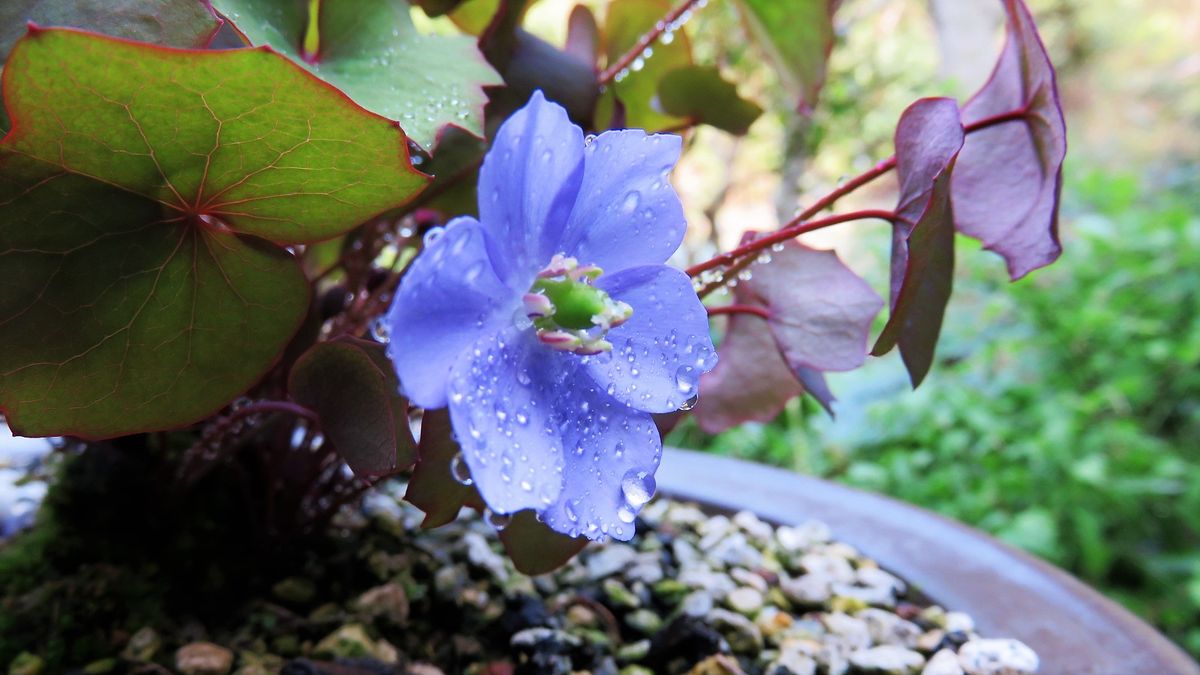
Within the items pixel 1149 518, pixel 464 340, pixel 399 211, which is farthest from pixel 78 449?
pixel 1149 518

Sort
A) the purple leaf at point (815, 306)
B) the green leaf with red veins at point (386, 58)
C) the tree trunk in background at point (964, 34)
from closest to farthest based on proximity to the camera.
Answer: the green leaf with red veins at point (386, 58) → the purple leaf at point (815, 306) → the tree trunk in background at point (964, 34)

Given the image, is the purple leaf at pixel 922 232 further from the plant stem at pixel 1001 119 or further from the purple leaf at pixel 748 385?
the purple leaf at pixel 748 385

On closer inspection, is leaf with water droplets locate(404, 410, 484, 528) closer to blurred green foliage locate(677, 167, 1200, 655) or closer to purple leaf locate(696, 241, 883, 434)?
purple leaf locate(696, 241, 883, 434)

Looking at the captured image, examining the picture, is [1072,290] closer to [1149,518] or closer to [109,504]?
[1149,518]

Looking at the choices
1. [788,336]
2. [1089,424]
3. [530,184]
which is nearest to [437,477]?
[530,184]

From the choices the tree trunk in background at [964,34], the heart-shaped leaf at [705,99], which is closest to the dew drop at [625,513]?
the heart-shaped leaf at [705,99]

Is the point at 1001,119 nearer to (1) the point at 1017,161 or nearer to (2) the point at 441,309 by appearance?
(1) the point at 1017,161

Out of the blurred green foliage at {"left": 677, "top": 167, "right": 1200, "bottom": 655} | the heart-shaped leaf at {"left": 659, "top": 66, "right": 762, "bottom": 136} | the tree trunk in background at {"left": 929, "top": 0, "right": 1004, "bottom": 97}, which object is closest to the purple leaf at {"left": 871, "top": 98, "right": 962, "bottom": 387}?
the heart-shaped leaf at {"left": 659, "top": 66, "right": 762, "bottom": 136}

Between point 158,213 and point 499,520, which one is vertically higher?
point 158,213
